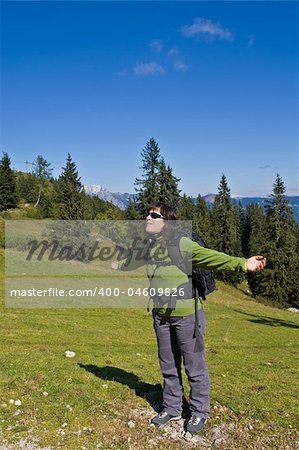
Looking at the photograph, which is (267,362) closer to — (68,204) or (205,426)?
(205,426)

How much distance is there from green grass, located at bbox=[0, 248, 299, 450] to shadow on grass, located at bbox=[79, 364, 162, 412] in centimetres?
2

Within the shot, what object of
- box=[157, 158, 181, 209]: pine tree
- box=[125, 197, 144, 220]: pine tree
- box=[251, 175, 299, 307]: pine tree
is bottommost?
box=[251, 175, 299, 307]: pine tree

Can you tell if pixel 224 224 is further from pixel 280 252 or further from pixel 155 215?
pixel 155 215

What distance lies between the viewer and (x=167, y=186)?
218 ft

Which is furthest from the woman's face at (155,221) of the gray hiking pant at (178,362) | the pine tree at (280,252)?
the pine tree at (280,252)

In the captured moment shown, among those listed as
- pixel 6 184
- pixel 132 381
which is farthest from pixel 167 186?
pixel 132 381

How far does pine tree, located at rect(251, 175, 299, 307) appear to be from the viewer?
194 feet

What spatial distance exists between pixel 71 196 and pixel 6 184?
33.9 meters

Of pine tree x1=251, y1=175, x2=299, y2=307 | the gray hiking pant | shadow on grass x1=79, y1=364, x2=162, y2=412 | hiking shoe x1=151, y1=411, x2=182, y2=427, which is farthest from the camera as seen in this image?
pine tree x1=251, y1=175, x2=299, y2=307

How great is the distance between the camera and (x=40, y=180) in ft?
401

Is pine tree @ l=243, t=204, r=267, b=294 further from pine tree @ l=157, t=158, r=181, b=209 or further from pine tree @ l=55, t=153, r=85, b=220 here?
pine tree @ l=55, t=153, r=85, b=220

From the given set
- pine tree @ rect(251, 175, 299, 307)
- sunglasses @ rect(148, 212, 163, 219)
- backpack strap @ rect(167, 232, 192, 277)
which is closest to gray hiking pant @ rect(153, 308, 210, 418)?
backpack strap @ rect(167, 232, 192, 277)

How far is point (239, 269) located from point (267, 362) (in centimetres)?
997

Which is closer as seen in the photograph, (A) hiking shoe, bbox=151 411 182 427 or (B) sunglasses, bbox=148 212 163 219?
(B) sunglasses, bbox=148 212 163 219
